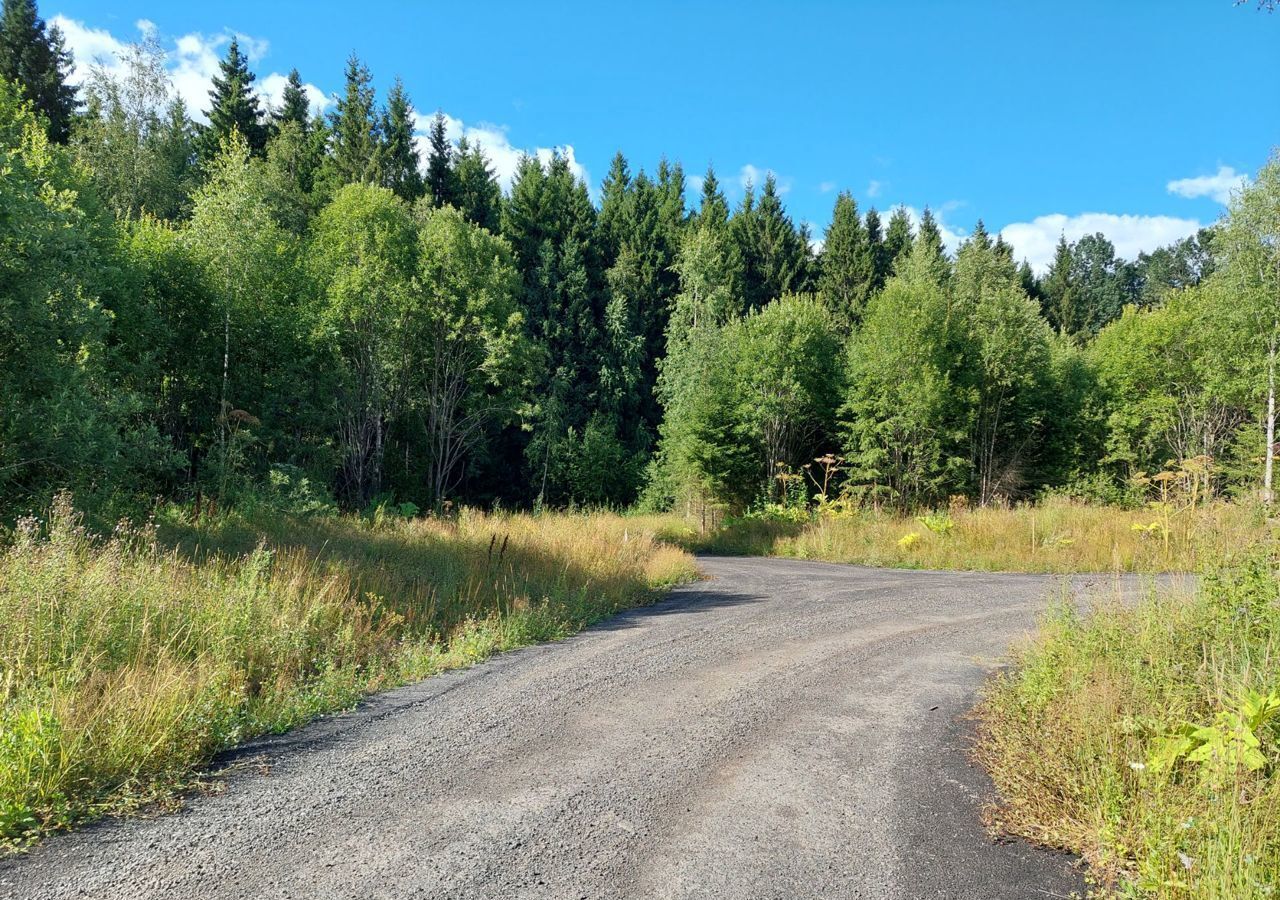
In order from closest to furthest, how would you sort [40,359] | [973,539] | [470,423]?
[40,359] < [973,539] < [470,423]

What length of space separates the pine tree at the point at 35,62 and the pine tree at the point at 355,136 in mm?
10838

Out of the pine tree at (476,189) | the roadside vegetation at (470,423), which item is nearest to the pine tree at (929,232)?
the roadside vegetation at (470,423)

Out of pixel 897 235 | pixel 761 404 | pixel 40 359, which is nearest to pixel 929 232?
pixel 897 235

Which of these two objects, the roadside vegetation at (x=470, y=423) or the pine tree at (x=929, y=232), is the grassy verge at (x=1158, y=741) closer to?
the roadside vegetation at (x=470, y=423)

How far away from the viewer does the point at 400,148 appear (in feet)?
116

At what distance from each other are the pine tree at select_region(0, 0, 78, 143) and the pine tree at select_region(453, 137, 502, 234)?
16757mm

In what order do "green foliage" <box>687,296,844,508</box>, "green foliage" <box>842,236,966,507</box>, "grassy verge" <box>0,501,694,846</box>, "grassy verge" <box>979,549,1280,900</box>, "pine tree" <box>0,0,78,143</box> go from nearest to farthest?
1. "grassy verge" <box>979,549,1280,900</box>
2. "grassy verge" <box>0,501,694,846</box>
3. "green foliage" <box>842,236,966,507</box>
4. "green foliage" <box>687,296,844,508</box>
5. "pine tree" <box>0,0,78,143</box>

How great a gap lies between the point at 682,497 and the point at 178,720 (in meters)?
24.9

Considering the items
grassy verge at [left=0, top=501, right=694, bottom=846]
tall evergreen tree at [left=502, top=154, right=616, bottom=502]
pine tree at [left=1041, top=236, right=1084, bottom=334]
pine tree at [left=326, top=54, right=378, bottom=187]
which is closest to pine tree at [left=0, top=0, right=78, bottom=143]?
pine tree at [left=326, top=54, right=378, bottom=187]

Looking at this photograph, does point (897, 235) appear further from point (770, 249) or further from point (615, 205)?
point (615, 205)

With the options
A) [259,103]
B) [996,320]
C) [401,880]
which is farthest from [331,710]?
[259,103]

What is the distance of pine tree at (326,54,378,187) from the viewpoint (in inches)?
1291

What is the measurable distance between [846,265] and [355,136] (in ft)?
89.3

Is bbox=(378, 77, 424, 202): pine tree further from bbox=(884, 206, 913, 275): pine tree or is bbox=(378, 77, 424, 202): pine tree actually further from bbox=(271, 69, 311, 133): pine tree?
bbox=(884, 206, 913, 275): pine tree
